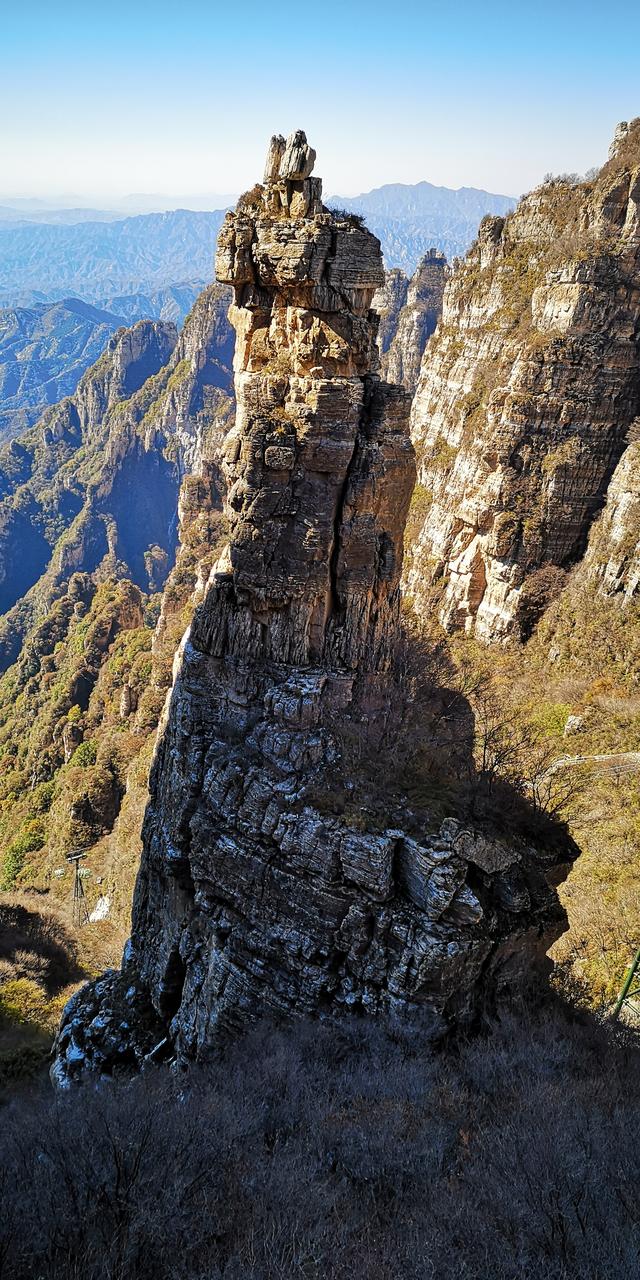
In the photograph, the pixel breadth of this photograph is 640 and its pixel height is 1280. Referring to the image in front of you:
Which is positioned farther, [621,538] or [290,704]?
[621,538]

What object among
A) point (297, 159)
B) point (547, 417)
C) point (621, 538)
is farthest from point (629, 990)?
point (547, 417)

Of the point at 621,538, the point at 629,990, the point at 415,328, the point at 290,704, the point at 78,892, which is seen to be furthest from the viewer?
the point at 415,328

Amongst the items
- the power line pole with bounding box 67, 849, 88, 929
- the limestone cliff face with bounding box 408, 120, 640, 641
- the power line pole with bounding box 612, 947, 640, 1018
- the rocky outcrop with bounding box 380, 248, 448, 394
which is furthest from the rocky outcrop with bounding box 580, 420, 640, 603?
the rocky outcrop with bounding box 380, 248, 448, 394

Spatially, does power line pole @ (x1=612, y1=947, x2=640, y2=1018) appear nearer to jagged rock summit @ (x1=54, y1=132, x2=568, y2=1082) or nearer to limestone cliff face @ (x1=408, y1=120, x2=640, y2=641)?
jagged rock summit @ (x1=54, y1=132, x2=568, y2=1082)

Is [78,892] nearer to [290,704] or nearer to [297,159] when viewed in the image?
[290,704]

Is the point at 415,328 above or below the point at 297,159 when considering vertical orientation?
above

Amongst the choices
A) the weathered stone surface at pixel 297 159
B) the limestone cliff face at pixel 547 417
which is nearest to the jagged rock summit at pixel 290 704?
the weathered stone surface at pixel 297 159

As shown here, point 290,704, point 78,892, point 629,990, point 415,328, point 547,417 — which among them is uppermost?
point 415,328

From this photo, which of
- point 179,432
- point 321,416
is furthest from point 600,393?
point 179,432
